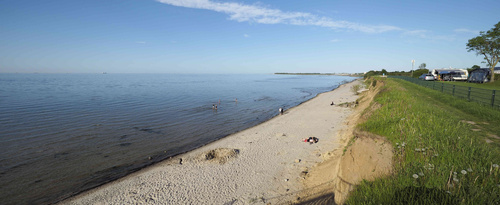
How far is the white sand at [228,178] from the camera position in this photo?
318 inches

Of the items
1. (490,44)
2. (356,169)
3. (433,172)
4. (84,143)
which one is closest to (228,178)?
(356,169)

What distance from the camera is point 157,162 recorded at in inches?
462

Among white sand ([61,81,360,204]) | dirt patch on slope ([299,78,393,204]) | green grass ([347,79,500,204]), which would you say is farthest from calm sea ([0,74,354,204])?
green grass ([347,79,500,204])

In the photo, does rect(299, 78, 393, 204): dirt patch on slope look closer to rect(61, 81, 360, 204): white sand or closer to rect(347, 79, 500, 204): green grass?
rect(347, 79, 500, 204): green grass

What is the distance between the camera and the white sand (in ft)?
26.5

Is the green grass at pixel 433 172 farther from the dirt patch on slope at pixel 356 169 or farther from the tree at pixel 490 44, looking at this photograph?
the tree at pixel 490 44

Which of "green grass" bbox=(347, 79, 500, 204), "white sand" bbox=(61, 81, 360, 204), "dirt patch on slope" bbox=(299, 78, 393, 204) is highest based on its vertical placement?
"green grass" bbox=(347, 79, 500, 204)

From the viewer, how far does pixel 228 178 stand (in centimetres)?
948

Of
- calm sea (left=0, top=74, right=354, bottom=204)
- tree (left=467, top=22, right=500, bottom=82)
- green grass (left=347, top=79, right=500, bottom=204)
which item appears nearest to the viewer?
green grass (left=347, top=79, right=500, bottom=204)

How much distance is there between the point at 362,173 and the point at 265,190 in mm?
3784

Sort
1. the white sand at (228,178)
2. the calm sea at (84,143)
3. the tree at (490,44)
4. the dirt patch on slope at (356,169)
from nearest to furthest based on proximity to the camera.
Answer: the dirt patch on slope at (356,169) < the white sand at (228,178) < the calm sea at (84,143) < the tree at (490,44)

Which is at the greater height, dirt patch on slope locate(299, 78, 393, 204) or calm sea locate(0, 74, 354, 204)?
dirt patch on slope locate(299, 78, 393, 204)

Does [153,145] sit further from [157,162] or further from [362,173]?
[362,173]

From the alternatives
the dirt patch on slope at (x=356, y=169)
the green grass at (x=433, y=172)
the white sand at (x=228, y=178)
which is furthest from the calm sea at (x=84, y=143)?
the green grass at (x=433, y=172)
